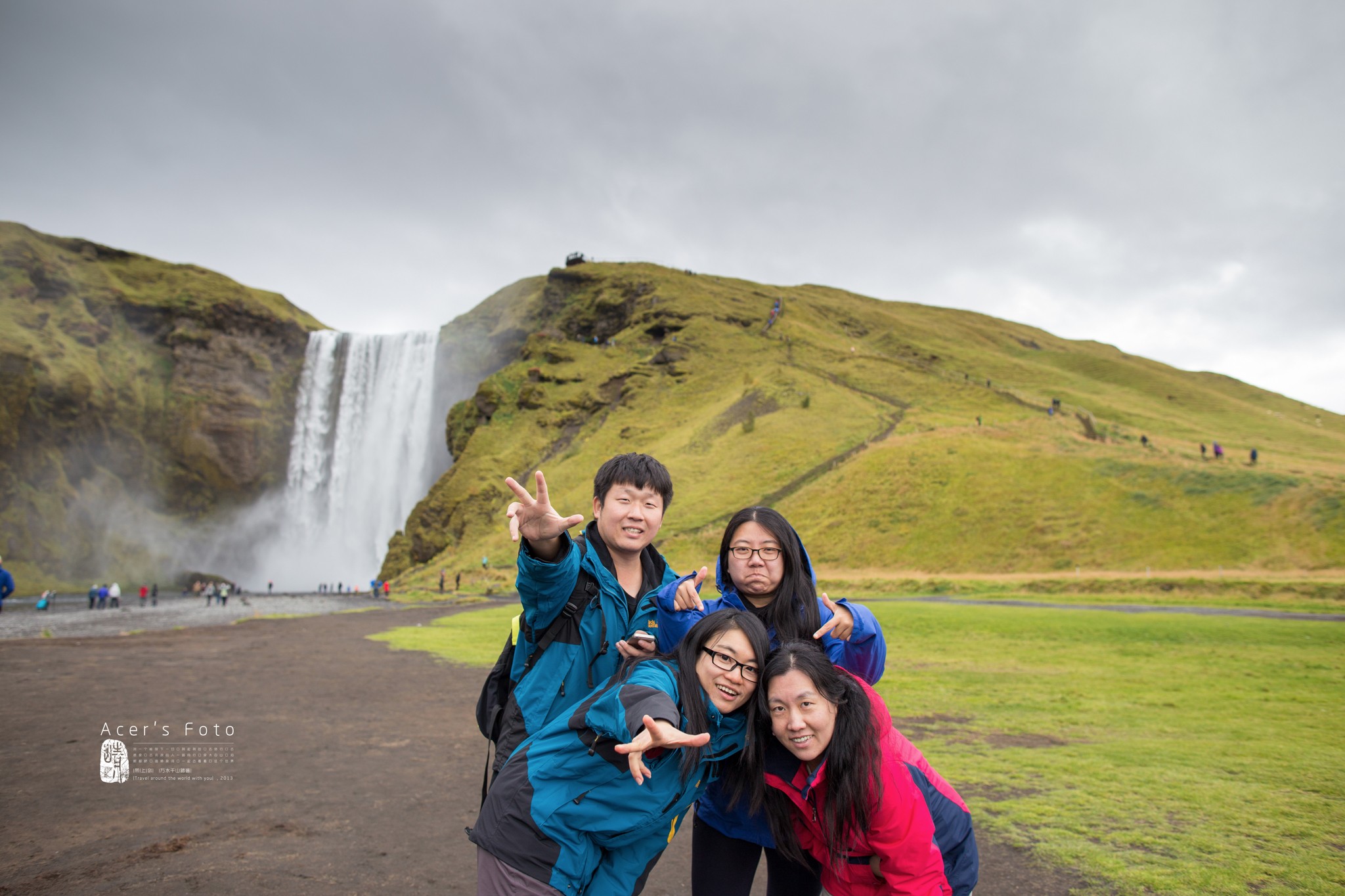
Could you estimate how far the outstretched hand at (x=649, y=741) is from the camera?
2090 millimetres

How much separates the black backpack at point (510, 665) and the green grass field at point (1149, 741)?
3.83 metres

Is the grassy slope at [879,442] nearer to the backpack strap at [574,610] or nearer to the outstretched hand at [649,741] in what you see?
the backpack strap at [574,610]

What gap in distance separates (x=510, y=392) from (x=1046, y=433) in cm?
4702

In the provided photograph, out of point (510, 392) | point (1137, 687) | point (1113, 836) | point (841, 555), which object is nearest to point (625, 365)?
point (510, 392)

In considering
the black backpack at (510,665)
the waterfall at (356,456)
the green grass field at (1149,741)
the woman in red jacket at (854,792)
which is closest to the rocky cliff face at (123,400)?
the waterfall at (356,456)

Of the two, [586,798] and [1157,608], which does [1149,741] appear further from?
[1157,608]

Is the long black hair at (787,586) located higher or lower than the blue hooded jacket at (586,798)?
higher

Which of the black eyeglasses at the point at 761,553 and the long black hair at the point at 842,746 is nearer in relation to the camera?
the long black hair at the point at 842,746

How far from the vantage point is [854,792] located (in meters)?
2.54

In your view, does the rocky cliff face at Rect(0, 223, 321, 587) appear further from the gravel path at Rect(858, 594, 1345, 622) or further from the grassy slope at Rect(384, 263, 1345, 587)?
the gravel path at Rect(858, 594, 1345, 622)

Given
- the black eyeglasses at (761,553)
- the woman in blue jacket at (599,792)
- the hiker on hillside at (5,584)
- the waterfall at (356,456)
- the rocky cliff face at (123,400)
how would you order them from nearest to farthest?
the woman in blue jacket at (599,792) < the black eyeglasses at (761,553) < the hiker on hillside at (5,584) < the rocky cliff face at (123,400) < the waterfall at (356,456)

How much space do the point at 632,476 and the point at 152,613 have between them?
34.3 meters

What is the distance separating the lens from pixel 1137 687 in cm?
1029

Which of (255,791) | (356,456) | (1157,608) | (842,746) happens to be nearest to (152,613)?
(255,791)
